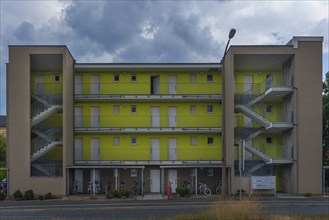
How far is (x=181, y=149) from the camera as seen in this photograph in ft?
126

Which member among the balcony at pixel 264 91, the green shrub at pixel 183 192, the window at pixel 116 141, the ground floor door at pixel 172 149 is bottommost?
the green shrub at pixel 183 192

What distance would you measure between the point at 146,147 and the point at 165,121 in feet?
9.80

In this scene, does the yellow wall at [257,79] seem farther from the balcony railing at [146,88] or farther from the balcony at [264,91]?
the balcony railing at [146,88]

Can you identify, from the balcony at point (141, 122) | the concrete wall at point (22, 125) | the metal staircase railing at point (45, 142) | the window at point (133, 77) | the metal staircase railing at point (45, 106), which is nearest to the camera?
the concrete wall at point (22, 125)

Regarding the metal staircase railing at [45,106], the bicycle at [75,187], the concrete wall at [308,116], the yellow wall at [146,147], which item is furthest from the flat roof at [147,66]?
the bicycle at [75,187]

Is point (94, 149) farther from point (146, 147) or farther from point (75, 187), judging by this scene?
point (146, 147)

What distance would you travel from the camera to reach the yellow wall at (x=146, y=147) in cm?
3819

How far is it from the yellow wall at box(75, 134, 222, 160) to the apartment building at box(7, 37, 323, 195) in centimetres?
9

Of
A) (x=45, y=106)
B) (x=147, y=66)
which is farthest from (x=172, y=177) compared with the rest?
(x=45, y=106)

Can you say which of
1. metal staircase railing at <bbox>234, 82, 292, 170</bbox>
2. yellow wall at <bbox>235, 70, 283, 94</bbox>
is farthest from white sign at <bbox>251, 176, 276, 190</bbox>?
yellow wall at <bbox>235, 70, 283, 94</bbox>

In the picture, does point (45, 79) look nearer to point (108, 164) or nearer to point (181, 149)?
point (108, 164)

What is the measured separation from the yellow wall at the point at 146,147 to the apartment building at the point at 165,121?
93 mm

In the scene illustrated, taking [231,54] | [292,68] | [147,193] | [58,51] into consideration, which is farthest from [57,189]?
[292,68]

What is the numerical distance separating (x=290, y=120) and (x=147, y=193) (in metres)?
13.8
